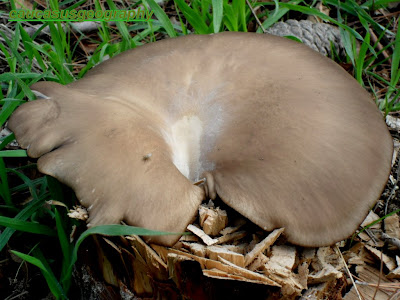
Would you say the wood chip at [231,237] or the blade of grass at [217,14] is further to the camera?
the blade of grass at [217,14]

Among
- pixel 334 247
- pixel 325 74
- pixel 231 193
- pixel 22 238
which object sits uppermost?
pixel 325 74

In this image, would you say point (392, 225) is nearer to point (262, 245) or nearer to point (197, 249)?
point (262, 245)

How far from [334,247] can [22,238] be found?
1.54 meters

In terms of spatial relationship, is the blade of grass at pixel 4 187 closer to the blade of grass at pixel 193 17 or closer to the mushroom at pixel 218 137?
the mushroom at pixel 218 137

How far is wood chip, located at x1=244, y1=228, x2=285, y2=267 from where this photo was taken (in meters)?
1.57

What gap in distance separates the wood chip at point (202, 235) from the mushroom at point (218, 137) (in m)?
0.08

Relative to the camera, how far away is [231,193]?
5.41 feet

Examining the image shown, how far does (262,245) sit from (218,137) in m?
0.53

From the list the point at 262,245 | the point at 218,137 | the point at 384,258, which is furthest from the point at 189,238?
the point at 384,258

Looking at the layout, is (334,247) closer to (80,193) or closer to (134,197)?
(134,197)

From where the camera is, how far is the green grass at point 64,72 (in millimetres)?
1998

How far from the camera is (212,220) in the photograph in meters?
1.64

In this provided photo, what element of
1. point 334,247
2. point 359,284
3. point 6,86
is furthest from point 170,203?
point 6,86

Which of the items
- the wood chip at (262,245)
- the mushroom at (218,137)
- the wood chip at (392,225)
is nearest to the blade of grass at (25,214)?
the mushroom at (218,137)
